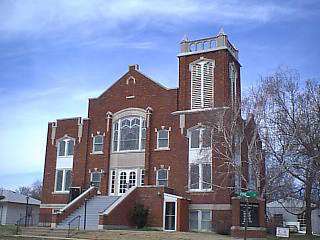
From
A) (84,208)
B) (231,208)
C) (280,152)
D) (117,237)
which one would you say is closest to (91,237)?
(117,237)

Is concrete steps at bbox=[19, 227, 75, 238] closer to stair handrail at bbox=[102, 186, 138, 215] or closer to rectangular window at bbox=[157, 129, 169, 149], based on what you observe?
stair handrail at bbox=[102, 186, 138, 215]

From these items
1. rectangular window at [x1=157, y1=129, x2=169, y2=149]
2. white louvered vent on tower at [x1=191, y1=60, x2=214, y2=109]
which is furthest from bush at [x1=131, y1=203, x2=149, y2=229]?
white louvered vent on tower at [x1=191, y1=60, x2=214, y2=109]

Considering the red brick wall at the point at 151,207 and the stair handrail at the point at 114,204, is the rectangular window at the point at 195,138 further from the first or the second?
the stair handrail at the point at 114,204

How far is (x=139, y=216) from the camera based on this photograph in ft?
116

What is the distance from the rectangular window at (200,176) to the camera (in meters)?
36.7

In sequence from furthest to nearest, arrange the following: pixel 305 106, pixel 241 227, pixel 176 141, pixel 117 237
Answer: pixel 176 141 → pixel 305 106 → pixel 241 227 → pixel 117 237

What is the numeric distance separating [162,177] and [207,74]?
9218 millimetres

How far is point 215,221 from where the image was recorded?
117 feet

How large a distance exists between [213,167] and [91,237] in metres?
12.1

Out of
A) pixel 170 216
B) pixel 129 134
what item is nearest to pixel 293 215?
pixel 129 134

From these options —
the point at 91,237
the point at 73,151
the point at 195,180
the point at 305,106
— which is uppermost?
the point at 305,106

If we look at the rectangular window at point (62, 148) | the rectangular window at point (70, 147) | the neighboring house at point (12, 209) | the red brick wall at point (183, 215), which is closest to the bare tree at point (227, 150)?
the red brick wall at point (183, 215)

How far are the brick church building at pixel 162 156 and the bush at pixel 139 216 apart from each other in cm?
43

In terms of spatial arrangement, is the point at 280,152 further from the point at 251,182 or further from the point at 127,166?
the point at 127,166
